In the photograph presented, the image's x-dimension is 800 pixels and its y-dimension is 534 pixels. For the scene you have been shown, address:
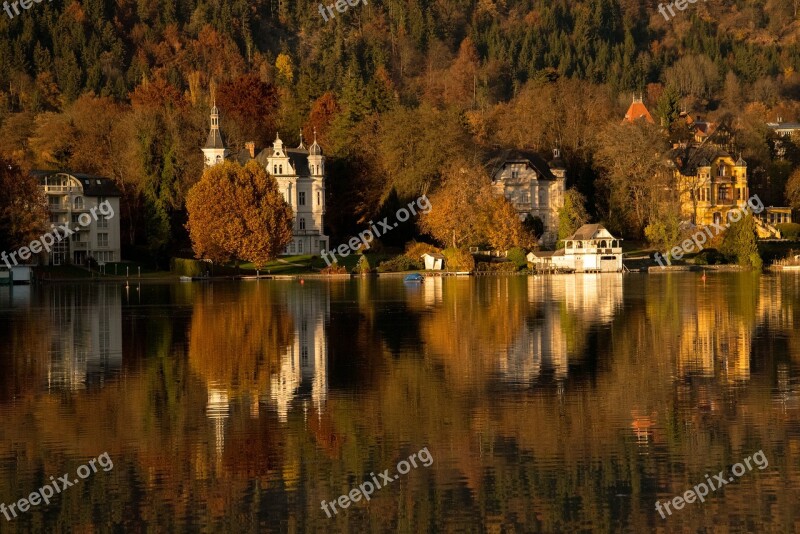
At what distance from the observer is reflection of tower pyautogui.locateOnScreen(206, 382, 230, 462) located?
25.6 m

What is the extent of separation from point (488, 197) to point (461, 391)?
77.9 m

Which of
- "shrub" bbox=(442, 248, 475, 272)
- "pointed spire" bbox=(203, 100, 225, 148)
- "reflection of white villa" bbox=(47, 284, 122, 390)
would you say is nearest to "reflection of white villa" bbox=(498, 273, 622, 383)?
"reflection of white villa" bbox=(47, 284, 122, 390)

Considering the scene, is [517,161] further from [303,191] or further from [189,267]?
[189,267]

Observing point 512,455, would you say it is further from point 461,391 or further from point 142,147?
point 142,147

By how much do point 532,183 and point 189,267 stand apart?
115ft

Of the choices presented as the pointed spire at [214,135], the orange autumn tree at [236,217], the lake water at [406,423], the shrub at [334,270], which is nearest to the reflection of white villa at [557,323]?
the lake water at [406,423]

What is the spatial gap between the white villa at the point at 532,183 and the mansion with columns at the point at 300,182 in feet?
52.8

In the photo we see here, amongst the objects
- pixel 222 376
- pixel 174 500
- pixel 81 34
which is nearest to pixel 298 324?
pixel 222 376

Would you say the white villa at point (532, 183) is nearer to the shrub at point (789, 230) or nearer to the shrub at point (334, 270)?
the shrub at point (789, 230)

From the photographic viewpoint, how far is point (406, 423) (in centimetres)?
2722

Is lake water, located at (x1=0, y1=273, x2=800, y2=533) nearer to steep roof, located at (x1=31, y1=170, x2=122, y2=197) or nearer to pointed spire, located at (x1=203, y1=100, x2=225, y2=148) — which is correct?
steep roof, located at (x1=31, y1=170, x2=122, y2=197)

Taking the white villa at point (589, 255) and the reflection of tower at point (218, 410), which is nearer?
the reflection of tower at point (218, 410)

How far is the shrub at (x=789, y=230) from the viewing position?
12206 cm

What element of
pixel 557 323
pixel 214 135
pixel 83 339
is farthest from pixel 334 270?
pixel 83 339
